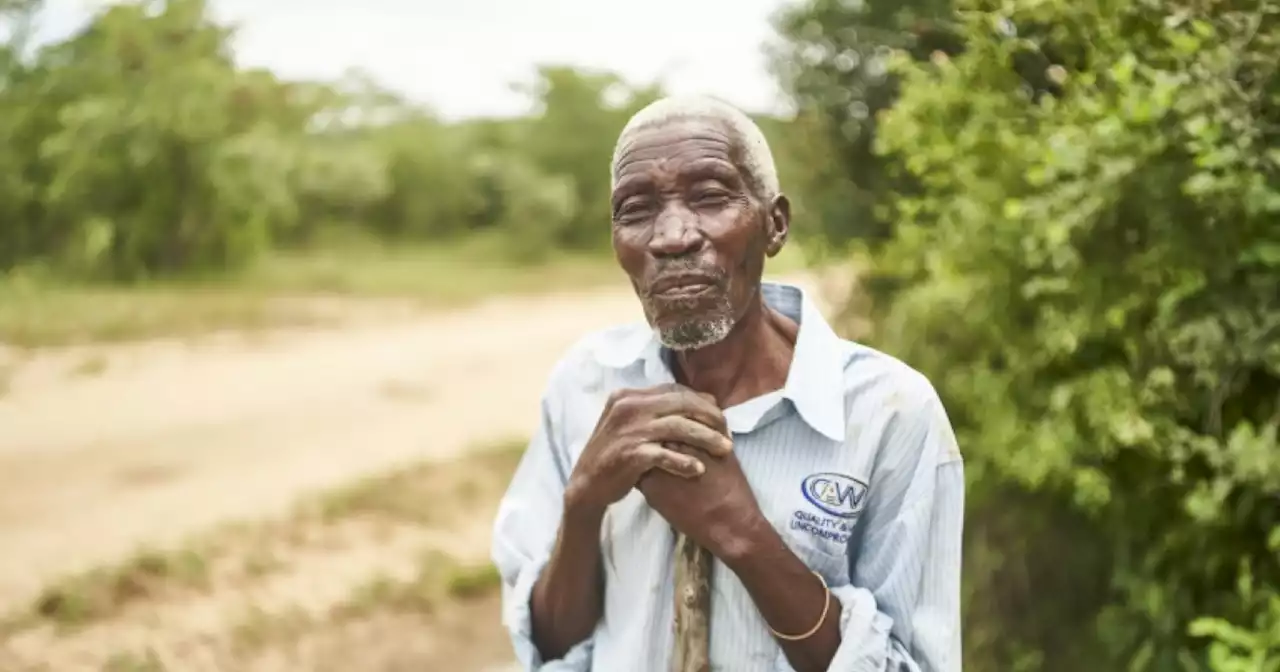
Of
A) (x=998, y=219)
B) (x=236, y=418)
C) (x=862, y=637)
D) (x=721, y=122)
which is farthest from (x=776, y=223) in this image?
(x=236, y=418)

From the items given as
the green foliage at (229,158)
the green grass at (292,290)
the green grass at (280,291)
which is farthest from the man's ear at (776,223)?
the green grass at (280,291)

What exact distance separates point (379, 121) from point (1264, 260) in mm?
3100

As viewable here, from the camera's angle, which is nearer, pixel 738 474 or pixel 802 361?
pixel 738 474

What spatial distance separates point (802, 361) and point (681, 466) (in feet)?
0.75

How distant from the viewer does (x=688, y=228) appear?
3.58 ft

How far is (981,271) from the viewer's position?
2.54m

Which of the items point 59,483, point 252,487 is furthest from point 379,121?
point 59,483

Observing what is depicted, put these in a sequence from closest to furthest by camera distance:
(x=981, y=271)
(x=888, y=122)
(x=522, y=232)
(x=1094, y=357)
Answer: (x=1094, y=357), (x=981, y=271), (x=888, y=122), (x=522, y=232)

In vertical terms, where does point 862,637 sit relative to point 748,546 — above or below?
below

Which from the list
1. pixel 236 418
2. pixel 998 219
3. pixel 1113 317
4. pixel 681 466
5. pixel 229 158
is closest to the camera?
pixel 681 466

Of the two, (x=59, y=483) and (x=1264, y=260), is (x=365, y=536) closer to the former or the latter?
(x=59, y=483)

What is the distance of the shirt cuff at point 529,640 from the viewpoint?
1239 millimetres

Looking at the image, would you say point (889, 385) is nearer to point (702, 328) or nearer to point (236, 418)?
point (702, 328)

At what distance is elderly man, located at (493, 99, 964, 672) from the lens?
1.08 meters
